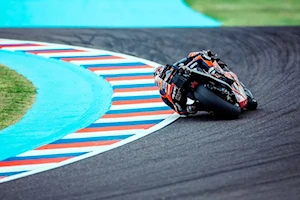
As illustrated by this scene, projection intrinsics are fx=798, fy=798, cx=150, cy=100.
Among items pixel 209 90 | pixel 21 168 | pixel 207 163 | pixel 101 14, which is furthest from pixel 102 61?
pixel 207 163

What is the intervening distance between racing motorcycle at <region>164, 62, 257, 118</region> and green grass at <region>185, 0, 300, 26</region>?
23.2ft

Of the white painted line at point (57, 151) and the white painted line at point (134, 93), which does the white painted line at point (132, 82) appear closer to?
the white painted line at point (134, 93)

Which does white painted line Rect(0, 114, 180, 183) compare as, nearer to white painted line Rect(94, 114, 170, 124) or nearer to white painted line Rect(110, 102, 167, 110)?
white painted line Rect(94, 114, 170, 124)

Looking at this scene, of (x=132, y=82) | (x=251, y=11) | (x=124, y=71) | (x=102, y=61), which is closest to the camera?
(x=132, y=82)

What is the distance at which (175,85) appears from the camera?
11.4m

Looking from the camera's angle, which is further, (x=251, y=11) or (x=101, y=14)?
(x=251, y=11)

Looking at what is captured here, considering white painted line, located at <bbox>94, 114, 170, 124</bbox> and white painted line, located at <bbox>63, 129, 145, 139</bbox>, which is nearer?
white painted line, located at <bbox>63, 129, 145, 139</bbox>

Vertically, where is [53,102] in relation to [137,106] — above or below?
above

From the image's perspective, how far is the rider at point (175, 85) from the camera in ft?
37.5

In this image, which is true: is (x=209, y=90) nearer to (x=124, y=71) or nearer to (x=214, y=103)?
(x=214, y=103)

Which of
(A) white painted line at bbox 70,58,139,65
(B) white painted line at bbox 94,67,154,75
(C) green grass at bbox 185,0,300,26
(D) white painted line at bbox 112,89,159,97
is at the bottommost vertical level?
(D) white painted line at bbox 112,89,159,97

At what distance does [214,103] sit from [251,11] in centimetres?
887

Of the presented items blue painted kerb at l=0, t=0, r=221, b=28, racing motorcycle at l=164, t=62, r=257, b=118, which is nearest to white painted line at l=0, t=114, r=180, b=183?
racing motorcycle at l=164, t=62, r=257, b=118

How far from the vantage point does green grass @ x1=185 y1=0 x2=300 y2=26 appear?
61.1 feet
